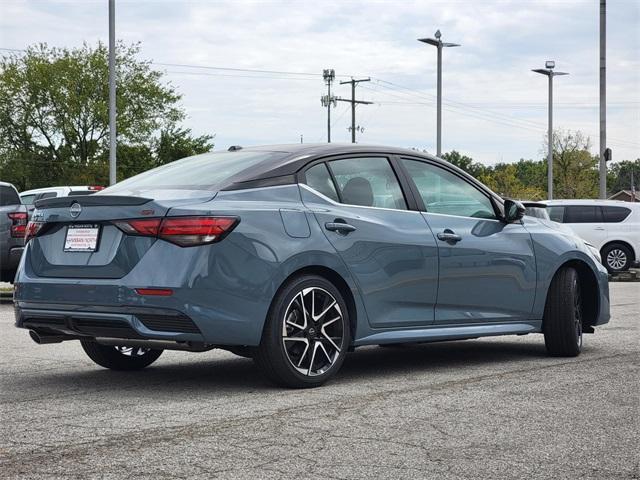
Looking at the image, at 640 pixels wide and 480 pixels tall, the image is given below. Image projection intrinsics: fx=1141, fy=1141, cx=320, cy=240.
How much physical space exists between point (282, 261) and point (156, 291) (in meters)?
0.76

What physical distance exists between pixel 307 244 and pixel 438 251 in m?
1.26

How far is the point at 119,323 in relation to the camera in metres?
6.43

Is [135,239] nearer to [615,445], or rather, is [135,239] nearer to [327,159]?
[327,159]

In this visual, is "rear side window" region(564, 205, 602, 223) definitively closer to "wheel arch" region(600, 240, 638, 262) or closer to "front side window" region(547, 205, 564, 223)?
"front side window" region(547, 205, 564, 223)

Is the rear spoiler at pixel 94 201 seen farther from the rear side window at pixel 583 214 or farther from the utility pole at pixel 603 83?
the utility pole at pixel 603 83

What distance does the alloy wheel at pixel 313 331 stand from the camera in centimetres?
677

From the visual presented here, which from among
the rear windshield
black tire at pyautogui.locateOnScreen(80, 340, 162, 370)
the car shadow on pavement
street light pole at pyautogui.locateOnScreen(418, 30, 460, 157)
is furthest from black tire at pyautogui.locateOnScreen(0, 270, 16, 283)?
street light pole at pyautogui.locateOnScreen(418, 30, 460, 157)

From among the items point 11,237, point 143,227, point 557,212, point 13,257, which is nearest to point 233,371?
point 143,227

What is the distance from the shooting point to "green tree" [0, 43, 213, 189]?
70.8m

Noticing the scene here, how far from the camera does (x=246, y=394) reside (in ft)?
21.7

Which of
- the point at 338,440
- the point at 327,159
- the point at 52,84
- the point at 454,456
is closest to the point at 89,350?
the point at 327,159

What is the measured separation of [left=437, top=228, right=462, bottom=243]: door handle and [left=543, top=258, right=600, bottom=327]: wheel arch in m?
1.50

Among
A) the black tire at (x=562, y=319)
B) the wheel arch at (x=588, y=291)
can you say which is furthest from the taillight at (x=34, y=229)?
the wheel arch at (x=588, y=291)

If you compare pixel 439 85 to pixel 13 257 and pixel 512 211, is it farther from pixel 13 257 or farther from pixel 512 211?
pixel 512 211
